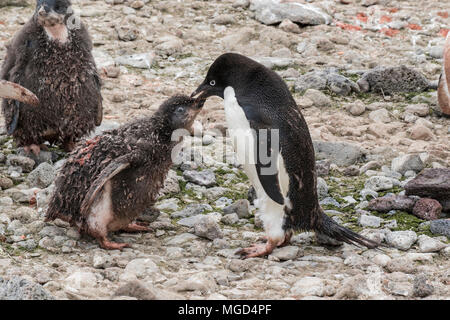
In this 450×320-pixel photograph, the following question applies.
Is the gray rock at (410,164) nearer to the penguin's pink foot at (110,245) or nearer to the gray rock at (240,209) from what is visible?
the gray rock at (240,209)

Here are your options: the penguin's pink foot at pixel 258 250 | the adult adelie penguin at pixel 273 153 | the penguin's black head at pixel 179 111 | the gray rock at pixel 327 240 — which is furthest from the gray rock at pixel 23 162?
the gray rock at pixel 327 240

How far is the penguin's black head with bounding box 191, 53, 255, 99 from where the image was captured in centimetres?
401

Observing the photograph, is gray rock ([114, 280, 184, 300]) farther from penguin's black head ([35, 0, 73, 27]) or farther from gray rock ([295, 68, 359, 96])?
gray rock ([295, 68, 359, 96])

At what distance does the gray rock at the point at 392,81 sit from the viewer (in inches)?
251

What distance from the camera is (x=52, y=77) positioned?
4984 millimetres

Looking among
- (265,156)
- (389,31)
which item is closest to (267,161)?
(265,156)

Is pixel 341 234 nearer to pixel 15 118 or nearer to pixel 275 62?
pixel 15 118

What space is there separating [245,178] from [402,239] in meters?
1.40

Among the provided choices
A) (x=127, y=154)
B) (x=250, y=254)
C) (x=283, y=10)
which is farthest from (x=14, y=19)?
(x=250, y=254)

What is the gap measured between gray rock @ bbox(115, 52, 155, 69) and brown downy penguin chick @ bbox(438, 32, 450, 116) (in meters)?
2.67

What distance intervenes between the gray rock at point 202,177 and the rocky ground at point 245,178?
0.03 feet

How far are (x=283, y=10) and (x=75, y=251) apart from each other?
182 inches

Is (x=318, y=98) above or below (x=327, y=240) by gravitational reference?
above

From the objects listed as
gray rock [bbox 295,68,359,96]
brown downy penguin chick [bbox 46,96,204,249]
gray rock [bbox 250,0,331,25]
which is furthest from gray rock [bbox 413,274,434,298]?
gray rock [bbox 250,0,331,25]
